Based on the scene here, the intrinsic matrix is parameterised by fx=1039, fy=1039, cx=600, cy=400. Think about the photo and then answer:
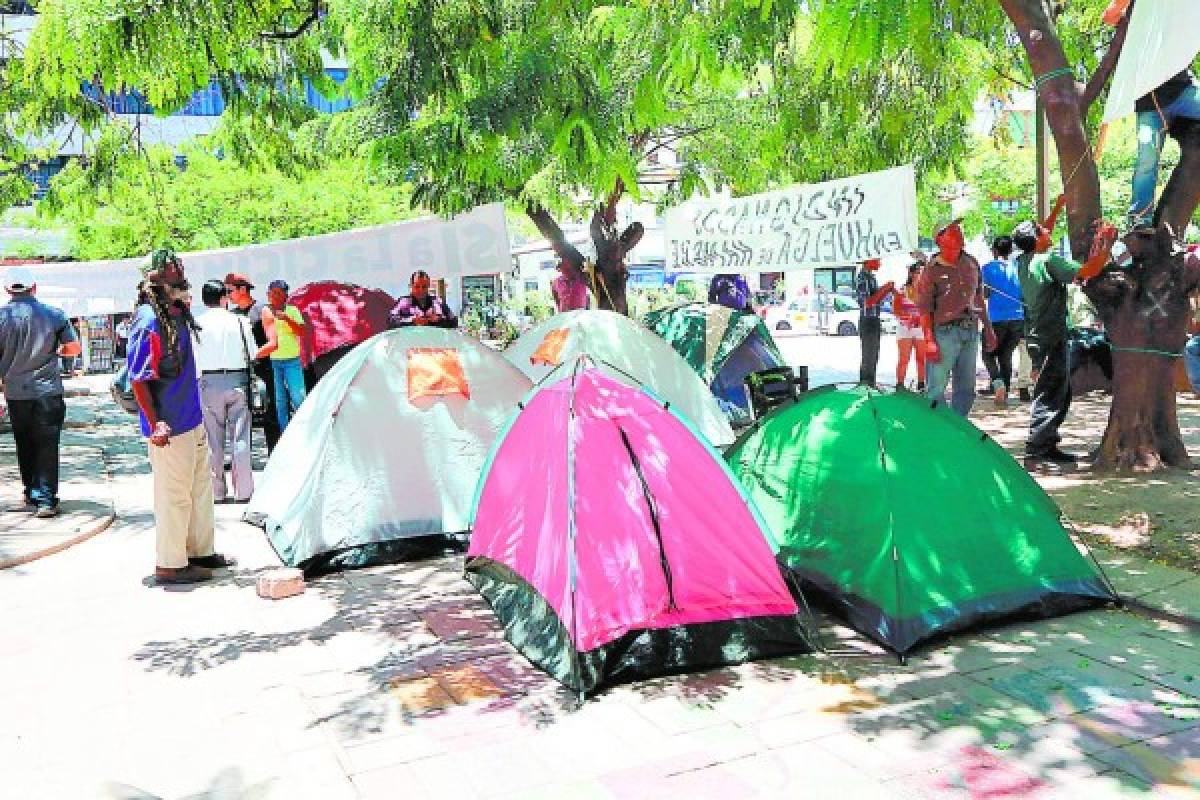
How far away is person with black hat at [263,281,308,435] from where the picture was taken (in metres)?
9.44

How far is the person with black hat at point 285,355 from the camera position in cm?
944

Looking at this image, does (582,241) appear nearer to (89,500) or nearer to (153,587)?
(89,500)

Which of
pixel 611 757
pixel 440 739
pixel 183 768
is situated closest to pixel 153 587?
pixel 183 768

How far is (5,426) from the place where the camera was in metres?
14.8

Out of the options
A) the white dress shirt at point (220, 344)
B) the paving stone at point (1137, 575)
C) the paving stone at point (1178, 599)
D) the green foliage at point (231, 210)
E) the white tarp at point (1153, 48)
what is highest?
the green foliage at point (231, 210)

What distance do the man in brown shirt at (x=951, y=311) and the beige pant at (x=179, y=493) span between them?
541 cm

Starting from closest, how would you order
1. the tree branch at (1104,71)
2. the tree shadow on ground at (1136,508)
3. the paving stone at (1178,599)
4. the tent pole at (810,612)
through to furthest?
the tent pole at (810,612)
the paving stone at (1178,599)
the tree shadow on ground at (1136,508)
the tree branch at (1104,71)

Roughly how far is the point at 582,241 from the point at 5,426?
2266 cm

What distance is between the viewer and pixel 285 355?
9.51 meters

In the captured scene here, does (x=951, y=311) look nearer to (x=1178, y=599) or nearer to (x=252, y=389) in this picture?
(x=1178, y=599)

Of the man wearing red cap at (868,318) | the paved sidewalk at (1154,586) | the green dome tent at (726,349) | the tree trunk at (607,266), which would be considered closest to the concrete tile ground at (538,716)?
the paved sidewalk at (1154,586)

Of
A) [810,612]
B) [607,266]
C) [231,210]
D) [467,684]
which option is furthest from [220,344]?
[231,210]

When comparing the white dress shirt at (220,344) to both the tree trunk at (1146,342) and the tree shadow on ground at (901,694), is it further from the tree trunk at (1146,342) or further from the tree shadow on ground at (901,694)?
the tree trunk at (1146,342)

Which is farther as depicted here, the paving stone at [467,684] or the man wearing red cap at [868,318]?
the man wearing red cap at [868,318]
